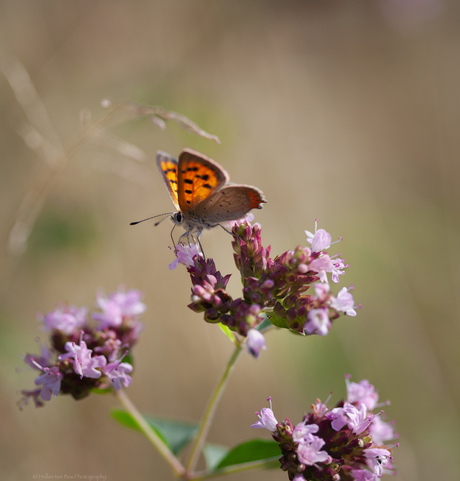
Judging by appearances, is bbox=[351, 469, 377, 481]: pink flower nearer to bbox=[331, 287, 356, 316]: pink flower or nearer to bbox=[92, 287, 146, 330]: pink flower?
bbox=[331, 287, 356, 316]: pink flower

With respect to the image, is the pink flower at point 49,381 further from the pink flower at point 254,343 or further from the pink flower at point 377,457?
the pink flower at point 377,457

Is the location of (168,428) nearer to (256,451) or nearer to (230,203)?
(256,451)

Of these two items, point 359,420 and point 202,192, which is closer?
point 359,420

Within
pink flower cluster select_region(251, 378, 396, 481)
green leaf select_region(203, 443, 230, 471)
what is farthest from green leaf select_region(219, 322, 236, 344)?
green leaf select_region(203, 443, 230, 471)

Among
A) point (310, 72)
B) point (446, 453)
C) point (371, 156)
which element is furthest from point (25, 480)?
point (310, 72)

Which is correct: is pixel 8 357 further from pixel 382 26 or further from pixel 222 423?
pixel 382 26

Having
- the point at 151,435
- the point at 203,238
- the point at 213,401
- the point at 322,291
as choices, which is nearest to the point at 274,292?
the point at 322,291
